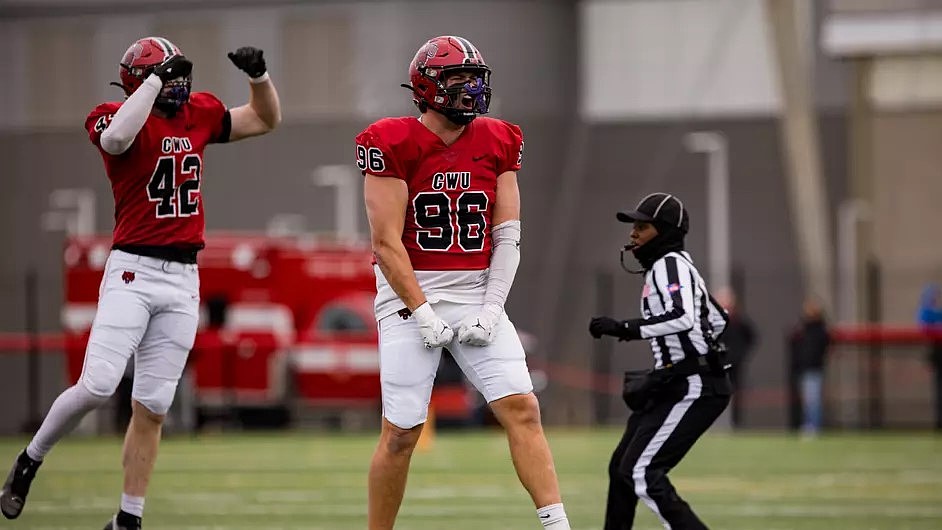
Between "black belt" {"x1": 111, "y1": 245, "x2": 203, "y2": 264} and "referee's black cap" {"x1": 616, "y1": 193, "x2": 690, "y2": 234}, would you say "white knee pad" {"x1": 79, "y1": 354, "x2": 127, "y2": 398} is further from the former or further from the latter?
"referee's black cap" {"x1": 616, "y1": 193, "x2": 690, "y2": 234}

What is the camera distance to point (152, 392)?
26.2 ft

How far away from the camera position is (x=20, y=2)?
35.9 meters

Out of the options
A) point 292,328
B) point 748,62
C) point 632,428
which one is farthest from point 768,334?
point 632,428

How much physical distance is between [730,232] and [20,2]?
15770 millimetres

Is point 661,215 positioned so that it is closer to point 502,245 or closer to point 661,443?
point 661,443

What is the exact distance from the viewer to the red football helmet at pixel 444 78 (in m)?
7.05

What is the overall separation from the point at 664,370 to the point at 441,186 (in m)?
1.64

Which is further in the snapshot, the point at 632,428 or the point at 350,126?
the point at 350,126

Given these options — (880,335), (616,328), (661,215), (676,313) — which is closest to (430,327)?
(616,328)

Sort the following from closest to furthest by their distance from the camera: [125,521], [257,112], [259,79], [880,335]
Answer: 1. [125,521]
2. [259,79]
3. [257,112]
4. [880,335]

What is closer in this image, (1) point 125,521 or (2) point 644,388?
(1) point 125,521

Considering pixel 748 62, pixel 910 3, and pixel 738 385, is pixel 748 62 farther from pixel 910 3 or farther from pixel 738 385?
pixel 738 385

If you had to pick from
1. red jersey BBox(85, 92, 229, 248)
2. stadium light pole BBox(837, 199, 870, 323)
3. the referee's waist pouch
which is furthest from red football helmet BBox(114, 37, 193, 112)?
stadium light pole BBox(837, 199, 870, 323)

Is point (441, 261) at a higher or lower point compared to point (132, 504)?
higher
